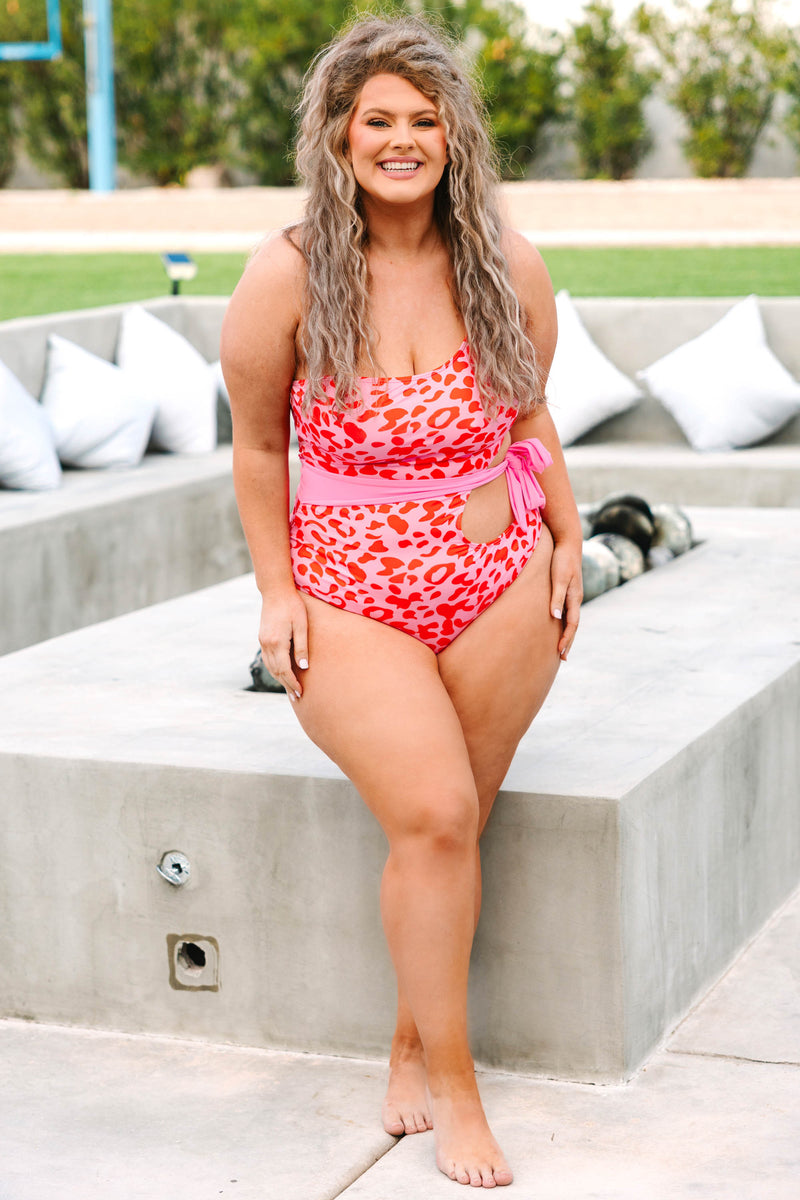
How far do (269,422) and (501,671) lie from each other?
484mm

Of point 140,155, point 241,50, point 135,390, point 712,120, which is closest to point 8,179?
point 140,155

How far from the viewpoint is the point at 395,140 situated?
2383 mm

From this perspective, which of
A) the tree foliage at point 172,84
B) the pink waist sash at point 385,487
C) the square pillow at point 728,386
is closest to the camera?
the pink waist sash at point 385,487

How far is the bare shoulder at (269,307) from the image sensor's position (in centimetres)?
243

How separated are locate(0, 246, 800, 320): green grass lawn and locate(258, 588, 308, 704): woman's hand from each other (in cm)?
876

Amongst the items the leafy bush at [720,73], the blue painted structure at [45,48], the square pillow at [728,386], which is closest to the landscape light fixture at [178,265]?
the square pillow at [728,386]

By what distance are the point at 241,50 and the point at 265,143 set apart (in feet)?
3.67

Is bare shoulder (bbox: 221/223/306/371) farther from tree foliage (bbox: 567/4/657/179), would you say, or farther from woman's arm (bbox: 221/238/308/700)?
tree foliage (bbox: 567/4/657/179)

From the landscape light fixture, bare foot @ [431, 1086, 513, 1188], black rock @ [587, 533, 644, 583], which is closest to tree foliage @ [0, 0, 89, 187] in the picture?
the landscape light fixture

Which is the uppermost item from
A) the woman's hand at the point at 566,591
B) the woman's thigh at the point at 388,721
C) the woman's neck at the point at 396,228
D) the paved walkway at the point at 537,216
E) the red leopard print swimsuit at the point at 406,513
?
the woman's neck at the point at 396,228

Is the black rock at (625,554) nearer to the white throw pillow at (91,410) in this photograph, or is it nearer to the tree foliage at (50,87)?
Answer: the white throw pillow at (91,410)

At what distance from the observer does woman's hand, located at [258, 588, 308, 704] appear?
2.47 meters

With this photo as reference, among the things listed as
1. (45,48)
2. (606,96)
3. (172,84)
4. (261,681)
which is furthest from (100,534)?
(172,84)

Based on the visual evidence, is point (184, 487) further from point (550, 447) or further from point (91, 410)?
point (550, 447)
